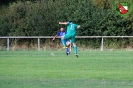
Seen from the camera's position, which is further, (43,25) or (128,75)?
(43,25)

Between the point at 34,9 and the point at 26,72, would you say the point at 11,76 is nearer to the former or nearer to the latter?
the point at 26,72

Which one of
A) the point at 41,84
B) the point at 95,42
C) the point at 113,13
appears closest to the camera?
the point at 41,84

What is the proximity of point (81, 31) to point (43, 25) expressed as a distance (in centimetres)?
336

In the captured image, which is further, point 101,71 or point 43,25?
point 43,25

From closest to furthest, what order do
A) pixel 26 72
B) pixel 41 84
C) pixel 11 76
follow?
pixel 41 84
pixel 11 76
pixel 26 72

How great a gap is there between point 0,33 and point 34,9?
12.2 ft

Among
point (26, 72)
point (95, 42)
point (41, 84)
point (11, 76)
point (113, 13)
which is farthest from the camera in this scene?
point (113, 13)

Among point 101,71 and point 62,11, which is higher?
point 62,11

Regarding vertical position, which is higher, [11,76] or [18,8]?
[18,8]

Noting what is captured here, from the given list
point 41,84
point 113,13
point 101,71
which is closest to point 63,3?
point 113,13

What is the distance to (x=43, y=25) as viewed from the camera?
163 feet

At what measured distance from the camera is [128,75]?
16422 millimetres

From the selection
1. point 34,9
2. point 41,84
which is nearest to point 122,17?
point 34,9

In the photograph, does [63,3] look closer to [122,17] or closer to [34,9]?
[34,9]
